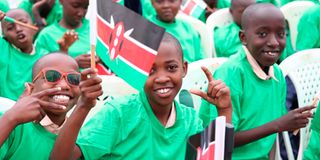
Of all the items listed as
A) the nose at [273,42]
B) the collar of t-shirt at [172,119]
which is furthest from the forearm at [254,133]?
the collar of t-shirt at [172,119]

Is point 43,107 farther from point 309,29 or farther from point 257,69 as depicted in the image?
point 309,29

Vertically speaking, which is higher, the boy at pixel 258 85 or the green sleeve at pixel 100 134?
the boy at pixel 258 85

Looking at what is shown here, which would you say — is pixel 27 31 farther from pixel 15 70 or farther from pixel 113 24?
pixel 113 24

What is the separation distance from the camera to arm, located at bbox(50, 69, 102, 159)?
2.16m

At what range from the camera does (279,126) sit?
298 cm

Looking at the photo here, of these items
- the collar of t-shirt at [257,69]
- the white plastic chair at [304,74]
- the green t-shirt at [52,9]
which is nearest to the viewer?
the collar of t-shirt at [257,69]

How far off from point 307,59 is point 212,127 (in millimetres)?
1925

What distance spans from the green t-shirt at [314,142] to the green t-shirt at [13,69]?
5.75 feet

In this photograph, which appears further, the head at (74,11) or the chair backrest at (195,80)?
the head at (74,11)

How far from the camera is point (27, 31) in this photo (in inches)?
166

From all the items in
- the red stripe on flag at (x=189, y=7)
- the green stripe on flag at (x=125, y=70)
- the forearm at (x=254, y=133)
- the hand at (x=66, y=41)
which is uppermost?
the red stripe on flag at (x=189, y=7)

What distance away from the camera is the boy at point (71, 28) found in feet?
14.8

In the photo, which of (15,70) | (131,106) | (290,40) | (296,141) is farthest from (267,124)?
(290,40)

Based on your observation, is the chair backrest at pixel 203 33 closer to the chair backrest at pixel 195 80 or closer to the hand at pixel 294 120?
the chair backrest at pixel 195 80
